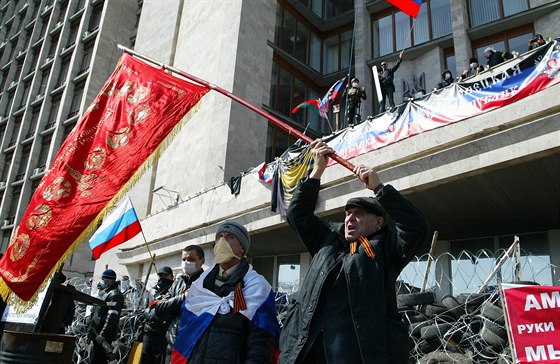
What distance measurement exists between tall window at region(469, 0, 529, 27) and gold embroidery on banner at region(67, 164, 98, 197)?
18.4 meters

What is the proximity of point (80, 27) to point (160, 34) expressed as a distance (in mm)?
13795

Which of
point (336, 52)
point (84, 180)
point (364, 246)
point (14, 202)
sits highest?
point (336, 52)

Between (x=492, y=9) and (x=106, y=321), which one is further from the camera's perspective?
(x=492, y=9)

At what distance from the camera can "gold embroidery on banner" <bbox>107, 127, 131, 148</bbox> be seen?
6.07 meters

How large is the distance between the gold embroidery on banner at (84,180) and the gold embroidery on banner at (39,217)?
436mm

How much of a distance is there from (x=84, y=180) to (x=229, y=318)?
3.24m

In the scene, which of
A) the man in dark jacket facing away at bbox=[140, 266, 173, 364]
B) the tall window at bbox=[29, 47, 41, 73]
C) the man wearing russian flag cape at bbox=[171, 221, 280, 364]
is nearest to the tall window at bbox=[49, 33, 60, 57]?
the tall window at bbox=[29, 47, 41, 73]

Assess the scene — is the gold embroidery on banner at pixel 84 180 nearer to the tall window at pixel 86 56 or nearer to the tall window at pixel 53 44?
the tall window at pixel 86 56

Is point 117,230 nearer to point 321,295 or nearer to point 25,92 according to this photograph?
point 321,295

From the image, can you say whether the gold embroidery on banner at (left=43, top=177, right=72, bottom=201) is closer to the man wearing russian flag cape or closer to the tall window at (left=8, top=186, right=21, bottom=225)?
the man wearing russian flag cape

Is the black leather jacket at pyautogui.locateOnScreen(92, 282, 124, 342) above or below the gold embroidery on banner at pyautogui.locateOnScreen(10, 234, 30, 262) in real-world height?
below

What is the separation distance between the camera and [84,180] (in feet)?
19.0

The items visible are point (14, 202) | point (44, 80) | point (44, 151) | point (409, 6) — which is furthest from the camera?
point (44, 80)

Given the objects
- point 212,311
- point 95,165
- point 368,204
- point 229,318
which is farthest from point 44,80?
point 368,204
